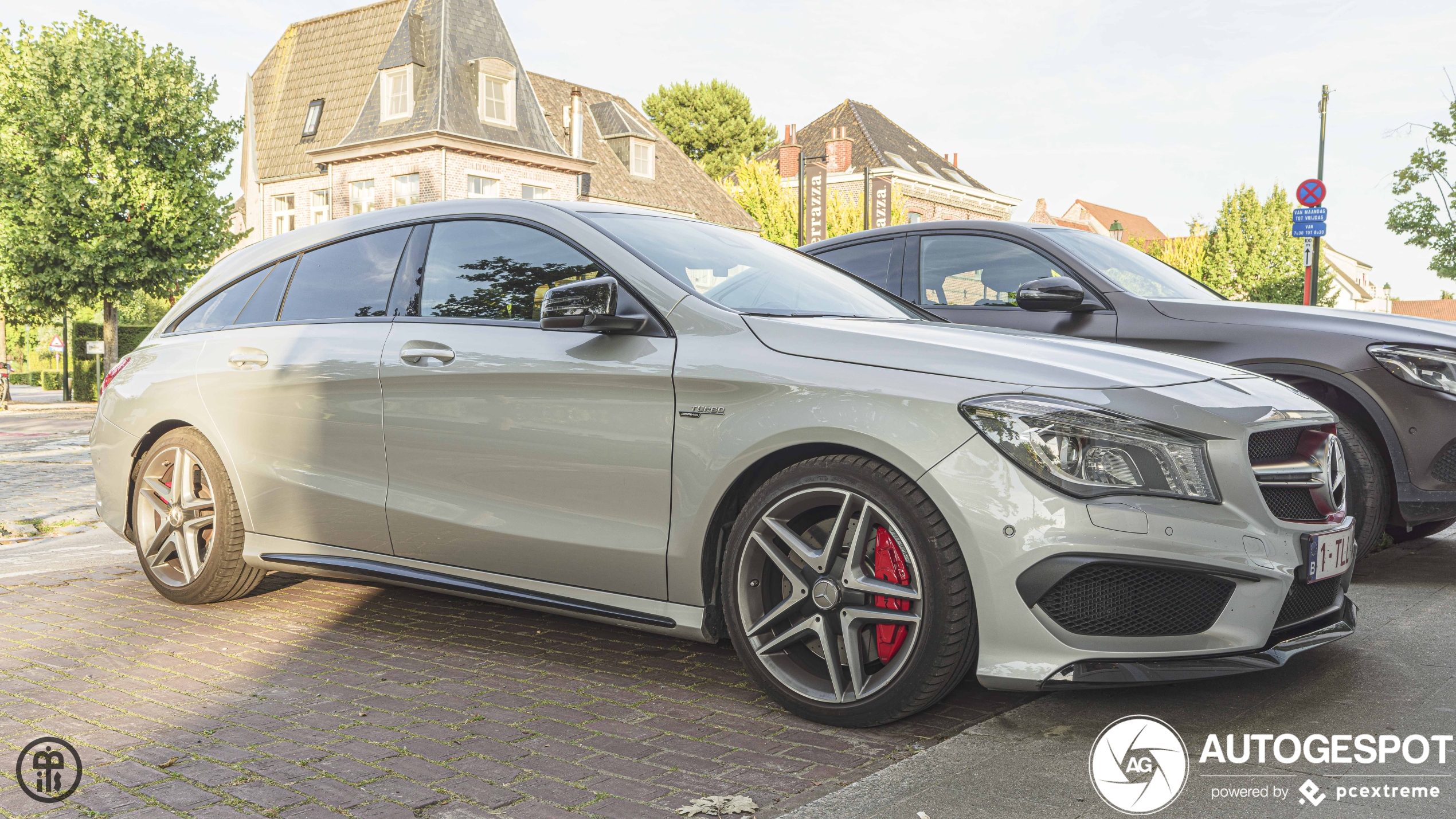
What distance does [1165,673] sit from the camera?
279 cm

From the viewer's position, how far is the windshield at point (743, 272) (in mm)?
3717

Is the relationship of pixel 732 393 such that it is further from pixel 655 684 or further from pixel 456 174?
pixel 456 174

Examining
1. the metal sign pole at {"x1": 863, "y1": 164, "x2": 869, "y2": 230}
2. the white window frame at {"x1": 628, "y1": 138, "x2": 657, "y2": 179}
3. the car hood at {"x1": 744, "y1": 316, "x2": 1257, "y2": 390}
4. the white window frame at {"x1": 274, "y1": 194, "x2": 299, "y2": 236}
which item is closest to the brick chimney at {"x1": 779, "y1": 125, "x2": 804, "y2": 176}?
the white window frame at {"x1": 628, "y1": 138, "x2": 657, "y2": 179}

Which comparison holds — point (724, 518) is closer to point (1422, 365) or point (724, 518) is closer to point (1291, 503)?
point (1291, 503)

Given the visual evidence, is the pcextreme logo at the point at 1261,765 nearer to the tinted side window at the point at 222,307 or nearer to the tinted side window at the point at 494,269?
the tinted side window at the point at 494,269

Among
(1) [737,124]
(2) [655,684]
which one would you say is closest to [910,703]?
(2) [655,684]

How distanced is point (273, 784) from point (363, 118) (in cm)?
3558

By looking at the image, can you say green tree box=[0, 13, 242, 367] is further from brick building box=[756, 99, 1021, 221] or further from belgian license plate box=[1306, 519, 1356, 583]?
belgian license plate box=[1306, 519, 1356, 583]

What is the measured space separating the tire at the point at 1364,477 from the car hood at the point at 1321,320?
16.6 inches

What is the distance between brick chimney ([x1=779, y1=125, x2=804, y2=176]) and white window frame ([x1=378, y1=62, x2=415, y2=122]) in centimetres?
1748

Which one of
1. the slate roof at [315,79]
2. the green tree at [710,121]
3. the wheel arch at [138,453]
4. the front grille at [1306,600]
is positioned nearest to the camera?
the front grille at [1306,600]

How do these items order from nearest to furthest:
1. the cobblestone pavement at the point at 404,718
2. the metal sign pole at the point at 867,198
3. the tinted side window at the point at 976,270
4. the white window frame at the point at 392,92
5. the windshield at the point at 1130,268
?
the cobblestone pavement at the point at 404,718, the windshield at the point at 1130,268, the tinted side window at the point at 976,270, the metal sign pole at the point at 867,198, the white window frame at the point at 392,92

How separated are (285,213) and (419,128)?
8.03 metres

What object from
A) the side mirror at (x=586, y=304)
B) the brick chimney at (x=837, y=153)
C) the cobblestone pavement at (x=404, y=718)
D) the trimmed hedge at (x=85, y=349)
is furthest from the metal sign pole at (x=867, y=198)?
the side mirror at (x=586, y=304)
